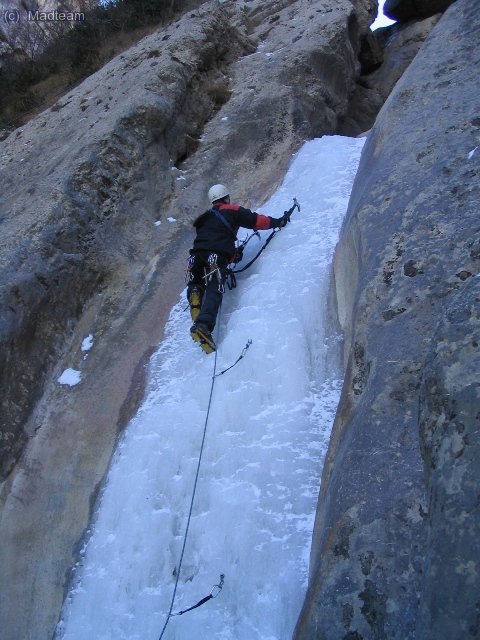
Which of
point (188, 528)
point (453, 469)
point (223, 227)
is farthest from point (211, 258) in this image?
point (453, 469)

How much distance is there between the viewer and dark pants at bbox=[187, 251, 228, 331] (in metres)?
5.86

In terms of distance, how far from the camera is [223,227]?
6.63 meters

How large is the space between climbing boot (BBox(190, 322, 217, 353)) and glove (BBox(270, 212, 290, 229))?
1.79 metres

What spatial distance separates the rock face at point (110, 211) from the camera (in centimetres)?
533

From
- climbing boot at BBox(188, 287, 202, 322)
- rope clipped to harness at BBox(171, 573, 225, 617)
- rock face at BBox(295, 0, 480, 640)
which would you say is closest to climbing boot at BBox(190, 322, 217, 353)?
climbing boot at BBox(188, 287, 202, 322)

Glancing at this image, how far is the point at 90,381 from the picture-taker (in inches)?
244

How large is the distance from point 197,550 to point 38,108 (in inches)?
438

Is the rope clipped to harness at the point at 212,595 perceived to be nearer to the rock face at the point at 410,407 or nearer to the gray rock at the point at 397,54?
the rock face at the point at 410,407

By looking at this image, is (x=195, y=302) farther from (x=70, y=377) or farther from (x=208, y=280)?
(x=70, y=377)

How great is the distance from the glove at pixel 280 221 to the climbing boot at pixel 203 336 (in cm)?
179

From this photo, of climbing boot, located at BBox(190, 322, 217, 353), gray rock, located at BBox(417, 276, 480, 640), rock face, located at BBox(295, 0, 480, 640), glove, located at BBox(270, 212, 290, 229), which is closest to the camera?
gray rock, located at BBox(417, 276, 480, 640)

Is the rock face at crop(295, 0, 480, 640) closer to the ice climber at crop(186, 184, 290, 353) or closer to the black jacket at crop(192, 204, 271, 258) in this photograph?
the ice climber at crop(186, 184, 290, 353)

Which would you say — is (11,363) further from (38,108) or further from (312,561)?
(38,108)

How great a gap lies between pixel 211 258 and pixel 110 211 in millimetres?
1995
